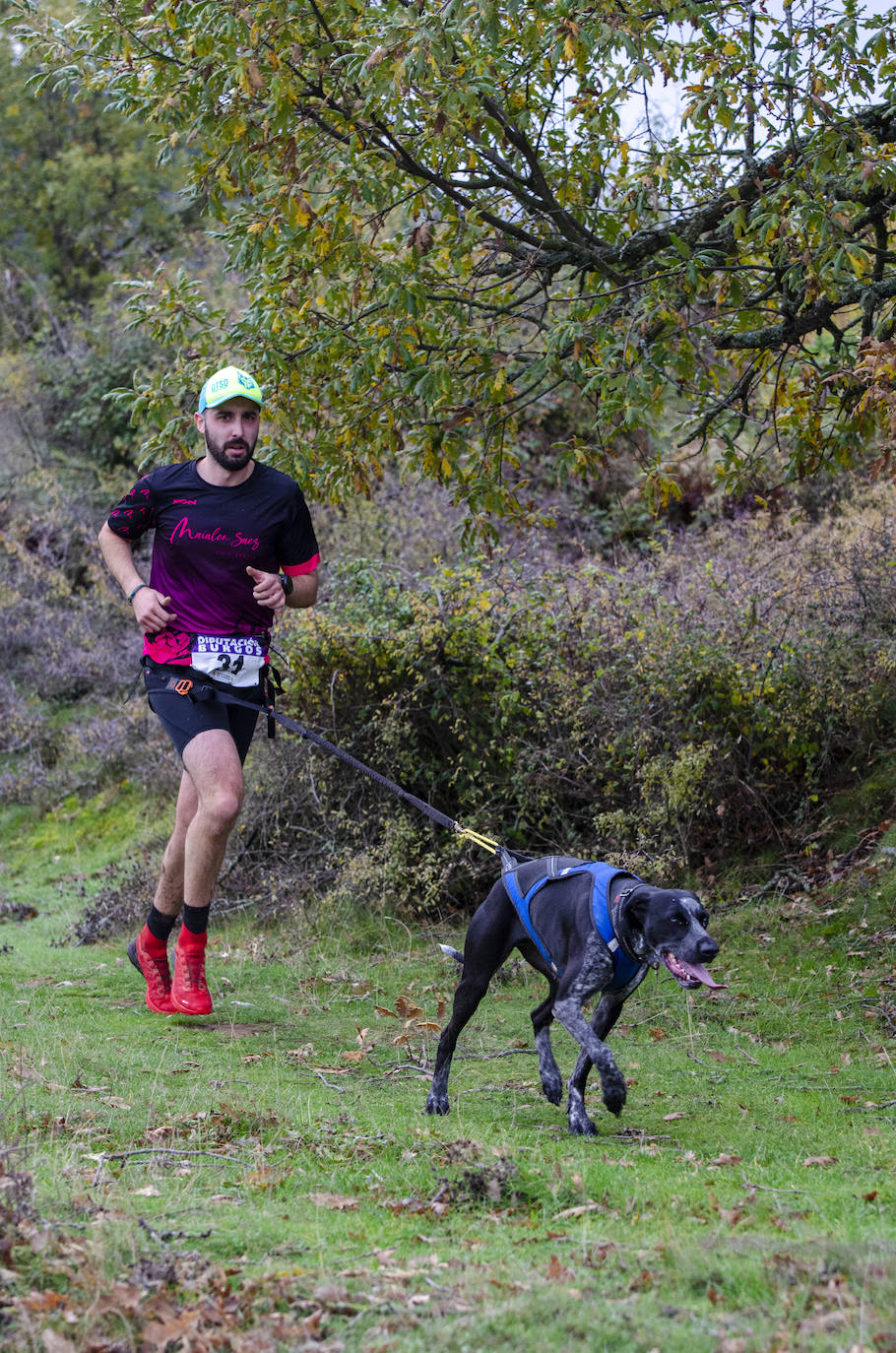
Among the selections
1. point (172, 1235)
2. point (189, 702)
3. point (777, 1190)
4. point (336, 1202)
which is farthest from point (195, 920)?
point (777, 1190)

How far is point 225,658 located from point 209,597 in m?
0.29

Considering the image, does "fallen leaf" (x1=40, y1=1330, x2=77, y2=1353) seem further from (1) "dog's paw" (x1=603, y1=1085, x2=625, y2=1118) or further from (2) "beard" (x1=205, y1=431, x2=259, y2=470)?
(2) "beard" (x1=205, y1=431, x2=259, y2=470)

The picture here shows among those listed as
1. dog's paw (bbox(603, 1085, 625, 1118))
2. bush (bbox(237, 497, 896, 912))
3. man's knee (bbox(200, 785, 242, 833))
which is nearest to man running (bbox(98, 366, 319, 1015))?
man's knee (bbox(200, 785, 242, 833))

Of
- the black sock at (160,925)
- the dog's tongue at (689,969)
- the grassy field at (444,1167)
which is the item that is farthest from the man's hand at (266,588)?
the dog's tongue at (689,969)

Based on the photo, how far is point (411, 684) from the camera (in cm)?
913

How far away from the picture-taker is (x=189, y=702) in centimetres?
589

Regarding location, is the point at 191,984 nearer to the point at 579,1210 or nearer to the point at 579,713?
the point at 579,1210

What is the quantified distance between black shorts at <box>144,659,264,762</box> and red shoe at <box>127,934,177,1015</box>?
1148mm

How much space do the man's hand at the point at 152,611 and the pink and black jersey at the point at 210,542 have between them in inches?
3.5

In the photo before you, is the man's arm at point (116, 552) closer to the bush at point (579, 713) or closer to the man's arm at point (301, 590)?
the man's arm at point (301, 590)

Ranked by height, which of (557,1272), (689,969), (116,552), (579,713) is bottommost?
(557,1272)

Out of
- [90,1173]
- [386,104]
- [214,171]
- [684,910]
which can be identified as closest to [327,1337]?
[90,1173]

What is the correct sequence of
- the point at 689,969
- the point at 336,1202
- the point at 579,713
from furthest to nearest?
the point at 579,713 < the point at 689,969 < the point at 336,1202

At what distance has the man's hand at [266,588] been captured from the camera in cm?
588
